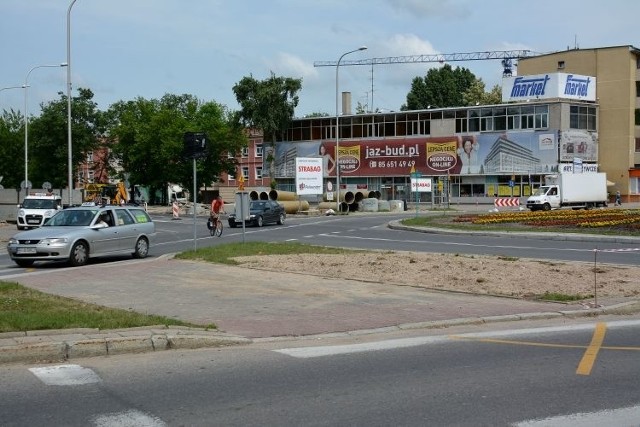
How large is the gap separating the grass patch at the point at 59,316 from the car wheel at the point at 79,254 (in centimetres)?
747

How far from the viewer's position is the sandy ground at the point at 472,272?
13539mm

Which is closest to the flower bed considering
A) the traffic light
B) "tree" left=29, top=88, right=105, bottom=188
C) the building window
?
the traffic light

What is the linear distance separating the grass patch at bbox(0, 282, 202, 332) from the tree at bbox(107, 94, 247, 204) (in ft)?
225

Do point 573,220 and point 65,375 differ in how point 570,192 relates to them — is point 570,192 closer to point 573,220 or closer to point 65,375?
point 573,220

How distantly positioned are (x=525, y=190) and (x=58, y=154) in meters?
47.3

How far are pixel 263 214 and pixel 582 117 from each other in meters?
43.2

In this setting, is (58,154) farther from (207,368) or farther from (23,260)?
(207,368)

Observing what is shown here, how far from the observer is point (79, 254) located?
18.9m

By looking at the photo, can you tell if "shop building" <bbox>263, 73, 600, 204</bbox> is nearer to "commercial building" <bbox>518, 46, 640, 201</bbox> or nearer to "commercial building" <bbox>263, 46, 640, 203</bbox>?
"commercial building" <bbox>263, 46, 640, 203</bbox>

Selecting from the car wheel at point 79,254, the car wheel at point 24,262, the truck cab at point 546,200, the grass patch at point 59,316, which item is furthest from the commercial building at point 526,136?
the grass patch at point 59,316

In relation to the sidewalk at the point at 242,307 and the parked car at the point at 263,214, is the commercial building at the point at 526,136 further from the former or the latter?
the sidewalk at the point at 242,307

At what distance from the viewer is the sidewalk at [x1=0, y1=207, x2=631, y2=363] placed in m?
8.32

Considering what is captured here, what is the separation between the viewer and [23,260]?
18734 millimetres

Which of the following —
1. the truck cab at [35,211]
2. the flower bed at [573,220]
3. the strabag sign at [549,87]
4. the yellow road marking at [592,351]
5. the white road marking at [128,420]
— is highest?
the strabag sign at [549,87]
